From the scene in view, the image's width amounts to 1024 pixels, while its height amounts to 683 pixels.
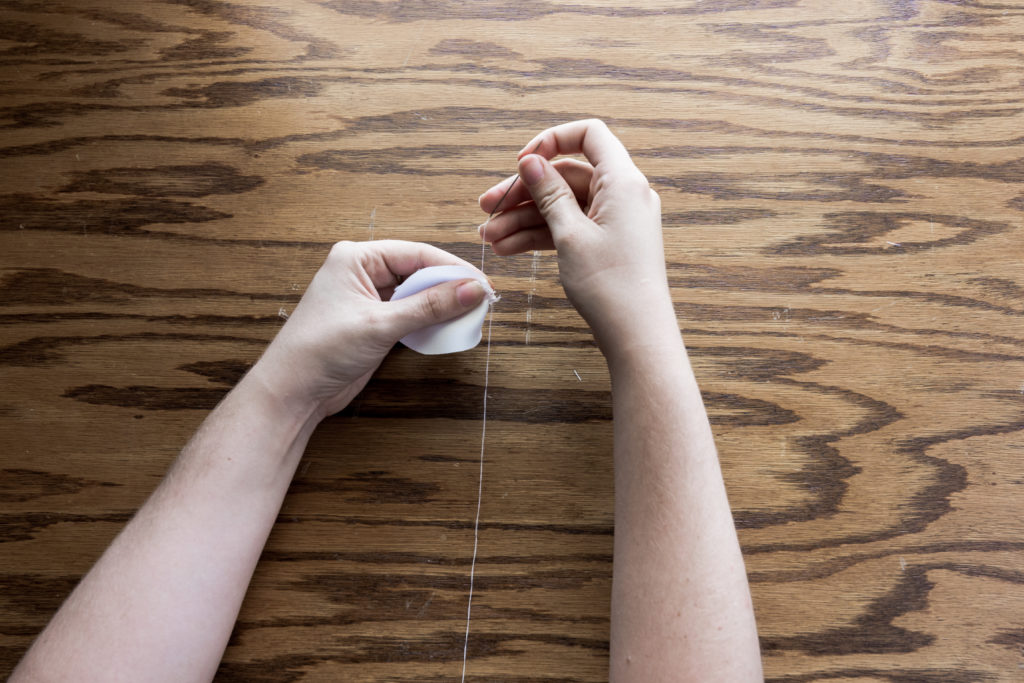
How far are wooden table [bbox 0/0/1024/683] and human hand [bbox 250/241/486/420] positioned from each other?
0.06 meters

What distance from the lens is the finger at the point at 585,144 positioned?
650mm

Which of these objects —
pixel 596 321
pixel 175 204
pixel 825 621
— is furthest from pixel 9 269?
pixel 825 621

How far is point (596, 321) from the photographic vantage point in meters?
0.64

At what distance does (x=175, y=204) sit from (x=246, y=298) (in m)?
0.15

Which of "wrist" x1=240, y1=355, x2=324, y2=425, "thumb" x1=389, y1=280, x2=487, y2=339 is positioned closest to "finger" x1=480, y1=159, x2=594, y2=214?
"thumb" x1=389, y1=280, x2=487, y2=339

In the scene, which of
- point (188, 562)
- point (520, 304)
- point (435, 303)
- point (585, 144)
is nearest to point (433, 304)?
point (435, 303)

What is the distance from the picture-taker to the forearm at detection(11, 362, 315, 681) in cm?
59

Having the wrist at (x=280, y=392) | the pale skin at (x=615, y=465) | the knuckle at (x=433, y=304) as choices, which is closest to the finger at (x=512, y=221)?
the pale skin at (x=615, y=465)

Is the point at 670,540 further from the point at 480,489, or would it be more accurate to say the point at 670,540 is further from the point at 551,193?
the point at 551,193

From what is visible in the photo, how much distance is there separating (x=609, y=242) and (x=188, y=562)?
1.73 feet

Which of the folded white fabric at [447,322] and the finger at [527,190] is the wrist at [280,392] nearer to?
the folded white fabric at [447,322]

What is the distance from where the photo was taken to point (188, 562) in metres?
0.62

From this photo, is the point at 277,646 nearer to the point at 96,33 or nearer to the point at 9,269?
the point at 9,269

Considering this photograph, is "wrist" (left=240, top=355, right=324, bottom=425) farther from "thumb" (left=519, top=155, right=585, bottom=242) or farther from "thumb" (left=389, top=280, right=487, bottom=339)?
"thumb" (left=519, top=155, right=585, bottom=242)
